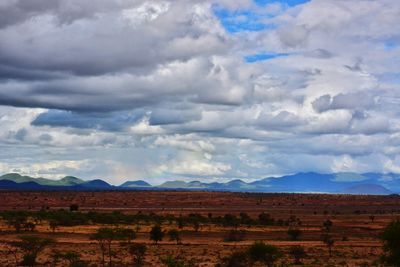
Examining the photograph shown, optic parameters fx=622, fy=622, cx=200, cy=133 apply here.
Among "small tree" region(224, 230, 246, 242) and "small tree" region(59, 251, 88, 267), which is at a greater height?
"small tree" region(224, 230, 246, 242)

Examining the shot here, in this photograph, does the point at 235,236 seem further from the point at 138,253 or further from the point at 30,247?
the point at 30,247

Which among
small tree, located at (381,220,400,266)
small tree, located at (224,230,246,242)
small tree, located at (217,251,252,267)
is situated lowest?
small tree, located at (217,251,252,267)

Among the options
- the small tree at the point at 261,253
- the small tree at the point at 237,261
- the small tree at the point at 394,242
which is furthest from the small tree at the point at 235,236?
the small tree at the point at 394,242

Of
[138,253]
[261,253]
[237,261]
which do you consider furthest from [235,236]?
[237,261]

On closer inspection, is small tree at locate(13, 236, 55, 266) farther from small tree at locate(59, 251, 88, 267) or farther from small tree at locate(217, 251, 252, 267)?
small tree at locate(217, 251, 252, 267)

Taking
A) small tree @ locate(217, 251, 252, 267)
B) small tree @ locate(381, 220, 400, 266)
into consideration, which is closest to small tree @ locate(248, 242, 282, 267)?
small tree @ locate(217, 251, 252, 267)

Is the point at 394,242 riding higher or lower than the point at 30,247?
higher

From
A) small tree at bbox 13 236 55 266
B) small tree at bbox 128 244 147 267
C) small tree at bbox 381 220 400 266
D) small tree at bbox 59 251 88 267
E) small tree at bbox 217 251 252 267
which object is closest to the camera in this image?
small tree at bbox 381 220 400 266

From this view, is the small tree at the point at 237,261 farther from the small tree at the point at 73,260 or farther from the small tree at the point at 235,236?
the small tree at the point at 235,236

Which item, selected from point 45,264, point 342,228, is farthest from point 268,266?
point 342,228

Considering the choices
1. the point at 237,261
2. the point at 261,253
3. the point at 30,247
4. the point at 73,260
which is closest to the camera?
the point at 237,261

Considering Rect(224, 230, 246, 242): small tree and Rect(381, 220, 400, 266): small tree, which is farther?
Rect(224, 230, 246, 242): small tree

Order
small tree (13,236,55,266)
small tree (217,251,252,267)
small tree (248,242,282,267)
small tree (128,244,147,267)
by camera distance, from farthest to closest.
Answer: small tree (128,244,147,267)
small tree (13,236,55,266)
small tree (248,242,282,267)
small tree (217,251,252,267)

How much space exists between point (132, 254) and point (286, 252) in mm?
17974
